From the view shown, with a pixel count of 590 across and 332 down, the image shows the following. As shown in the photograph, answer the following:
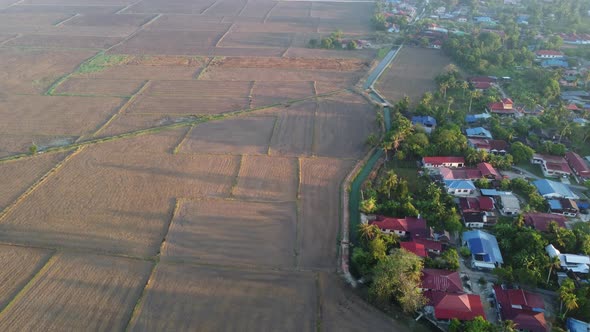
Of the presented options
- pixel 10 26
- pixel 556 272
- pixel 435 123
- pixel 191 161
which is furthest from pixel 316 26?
pixel 556 272

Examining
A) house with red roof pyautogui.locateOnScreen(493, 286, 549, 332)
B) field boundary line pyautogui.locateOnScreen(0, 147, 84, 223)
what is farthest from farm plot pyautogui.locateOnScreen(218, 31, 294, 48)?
house with red roof pyautogui.locateOnScreen(493, 286, 549, 332)

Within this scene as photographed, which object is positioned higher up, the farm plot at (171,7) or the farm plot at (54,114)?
the farm plot at (171,7)

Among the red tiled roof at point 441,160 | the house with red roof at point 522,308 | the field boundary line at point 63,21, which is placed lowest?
the house with red roof at point 522,308

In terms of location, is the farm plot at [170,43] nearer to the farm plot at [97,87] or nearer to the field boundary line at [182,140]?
the farm plot at [97,87]

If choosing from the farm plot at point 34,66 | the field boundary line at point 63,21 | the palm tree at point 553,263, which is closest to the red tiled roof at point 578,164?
the palm tree at point 553,263

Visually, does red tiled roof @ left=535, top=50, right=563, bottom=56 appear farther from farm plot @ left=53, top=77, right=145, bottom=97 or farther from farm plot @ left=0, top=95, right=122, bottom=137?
farm plot @ left=0, top=95, right=122, bottom=137

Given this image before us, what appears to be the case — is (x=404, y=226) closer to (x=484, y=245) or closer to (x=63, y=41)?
(x=484, y=245)
